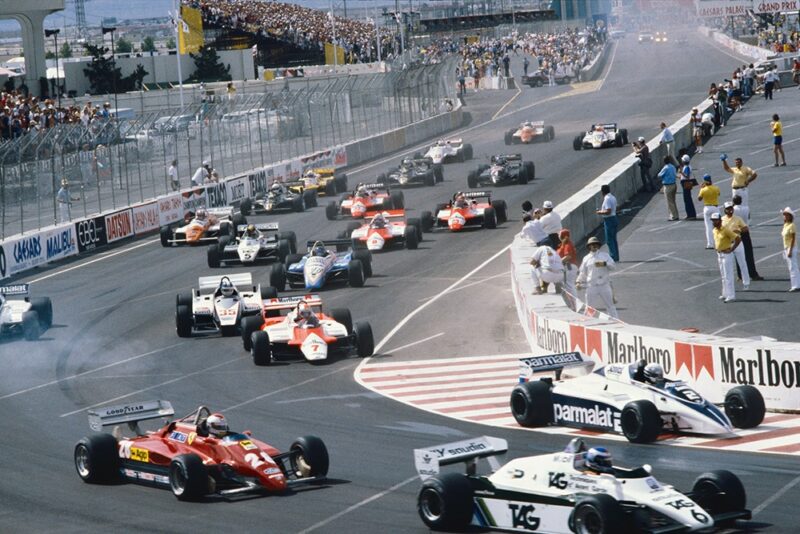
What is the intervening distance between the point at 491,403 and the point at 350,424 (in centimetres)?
225

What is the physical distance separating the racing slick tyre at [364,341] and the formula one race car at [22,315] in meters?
7.75

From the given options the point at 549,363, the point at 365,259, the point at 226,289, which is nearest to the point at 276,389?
the point at 549,363

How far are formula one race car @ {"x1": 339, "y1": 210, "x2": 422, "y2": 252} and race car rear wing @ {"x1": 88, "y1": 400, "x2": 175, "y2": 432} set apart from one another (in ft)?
65.7

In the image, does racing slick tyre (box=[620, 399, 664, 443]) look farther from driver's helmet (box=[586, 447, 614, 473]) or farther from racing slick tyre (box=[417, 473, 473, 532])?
racing slick tyre (box=[417, 473, 473, 532])

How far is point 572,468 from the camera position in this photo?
13.9m

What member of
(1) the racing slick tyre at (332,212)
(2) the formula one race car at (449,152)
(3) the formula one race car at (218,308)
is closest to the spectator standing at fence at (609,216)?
(3) the formula one race car at (218,308)

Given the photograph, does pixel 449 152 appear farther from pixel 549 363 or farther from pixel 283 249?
pixel 549 363

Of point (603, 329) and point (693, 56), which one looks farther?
point (693, 56)

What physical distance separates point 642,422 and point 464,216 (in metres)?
23.3

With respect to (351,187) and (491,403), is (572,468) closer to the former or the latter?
(491,403)

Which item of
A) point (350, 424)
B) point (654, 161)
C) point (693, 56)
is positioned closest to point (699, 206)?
point (654, 161)

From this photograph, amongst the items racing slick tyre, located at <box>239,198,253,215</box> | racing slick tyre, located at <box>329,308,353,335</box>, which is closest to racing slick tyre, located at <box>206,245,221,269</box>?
racing slick tyre, located at <box>239,198,253,215</box>

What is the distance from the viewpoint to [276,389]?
2295 cm

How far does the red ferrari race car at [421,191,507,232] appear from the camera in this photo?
4044cm
